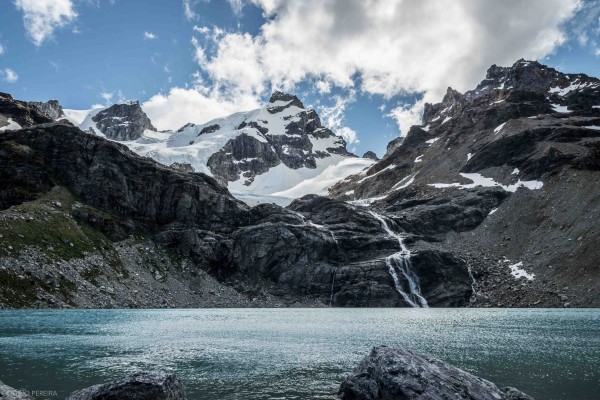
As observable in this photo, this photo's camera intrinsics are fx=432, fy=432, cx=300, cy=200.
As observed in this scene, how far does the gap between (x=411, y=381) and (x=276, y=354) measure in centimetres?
2176

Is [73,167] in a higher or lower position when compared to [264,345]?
higher

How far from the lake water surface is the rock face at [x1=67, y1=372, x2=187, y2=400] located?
19.5ft

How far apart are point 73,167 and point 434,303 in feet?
404

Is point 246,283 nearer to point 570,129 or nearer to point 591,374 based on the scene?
point 591,374

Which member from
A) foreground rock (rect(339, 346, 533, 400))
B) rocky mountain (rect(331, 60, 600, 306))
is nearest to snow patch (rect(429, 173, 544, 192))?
rocky mountain (rect(331, 60, 600, 306))

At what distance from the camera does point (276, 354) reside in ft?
127

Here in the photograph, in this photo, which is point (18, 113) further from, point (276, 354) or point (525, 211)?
point (525, 211)

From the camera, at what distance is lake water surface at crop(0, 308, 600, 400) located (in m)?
26.7

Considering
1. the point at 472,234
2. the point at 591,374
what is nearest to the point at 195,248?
the point at 472,234

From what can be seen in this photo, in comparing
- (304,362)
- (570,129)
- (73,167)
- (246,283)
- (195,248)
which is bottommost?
(304,362)

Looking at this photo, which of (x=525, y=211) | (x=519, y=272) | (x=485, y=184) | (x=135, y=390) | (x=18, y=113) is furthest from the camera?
(x=18, y=113)

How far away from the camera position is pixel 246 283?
136m

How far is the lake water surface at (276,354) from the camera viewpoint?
87.5ft

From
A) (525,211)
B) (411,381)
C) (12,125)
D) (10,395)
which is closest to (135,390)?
(10,395)
